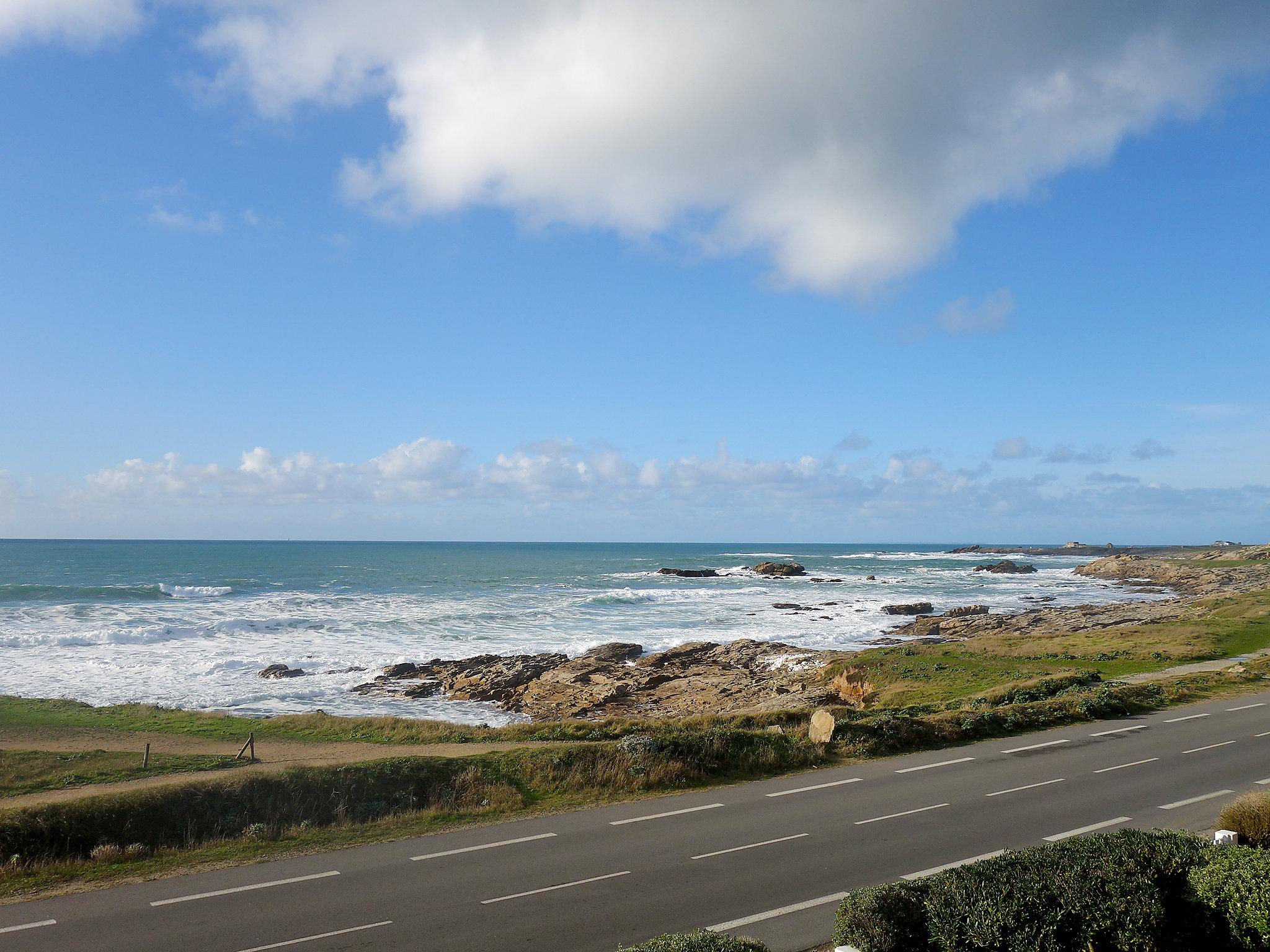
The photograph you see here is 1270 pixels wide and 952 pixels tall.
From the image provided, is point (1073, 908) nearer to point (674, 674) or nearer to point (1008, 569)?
point (674, 674)

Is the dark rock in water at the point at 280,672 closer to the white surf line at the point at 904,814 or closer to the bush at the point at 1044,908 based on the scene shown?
the white surf line at the point at 904,814

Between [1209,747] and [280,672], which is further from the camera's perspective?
[280,672]

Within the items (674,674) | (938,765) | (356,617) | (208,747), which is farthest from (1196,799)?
(356,617)

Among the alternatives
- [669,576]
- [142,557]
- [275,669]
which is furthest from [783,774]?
[142,557]

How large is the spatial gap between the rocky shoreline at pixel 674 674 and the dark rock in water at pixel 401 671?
0.07 metres

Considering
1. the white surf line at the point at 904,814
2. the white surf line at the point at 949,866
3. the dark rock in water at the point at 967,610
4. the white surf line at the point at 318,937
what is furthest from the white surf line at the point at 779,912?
the dark rock in water at the point at 967,610

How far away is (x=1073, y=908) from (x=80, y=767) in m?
23.5

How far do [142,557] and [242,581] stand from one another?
244ft

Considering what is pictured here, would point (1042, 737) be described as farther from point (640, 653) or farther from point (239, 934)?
point (640, 653)

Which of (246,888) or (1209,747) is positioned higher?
(246,888)

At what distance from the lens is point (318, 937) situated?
10.1m

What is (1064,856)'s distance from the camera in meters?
9.02

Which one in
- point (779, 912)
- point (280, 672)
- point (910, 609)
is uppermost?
point (779, 912)

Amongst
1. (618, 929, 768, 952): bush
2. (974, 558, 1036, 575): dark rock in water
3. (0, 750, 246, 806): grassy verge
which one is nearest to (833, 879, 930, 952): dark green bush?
(618, 929, 768, 952): bush
